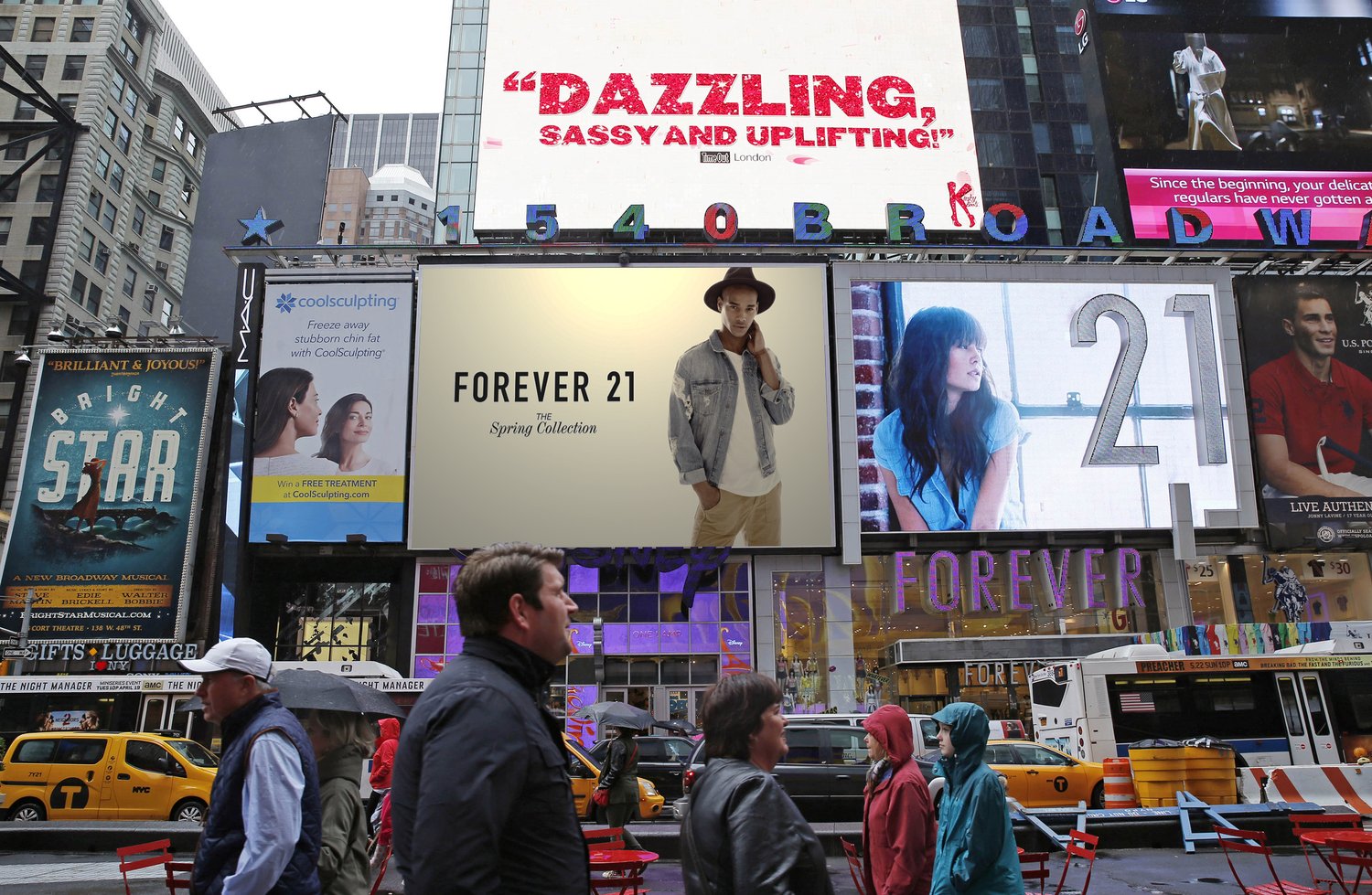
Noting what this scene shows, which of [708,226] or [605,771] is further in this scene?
[708,226]

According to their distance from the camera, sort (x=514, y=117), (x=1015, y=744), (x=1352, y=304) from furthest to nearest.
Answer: (x=514, y=117) → (x=1352, y=304) → (x=1015, y=744)

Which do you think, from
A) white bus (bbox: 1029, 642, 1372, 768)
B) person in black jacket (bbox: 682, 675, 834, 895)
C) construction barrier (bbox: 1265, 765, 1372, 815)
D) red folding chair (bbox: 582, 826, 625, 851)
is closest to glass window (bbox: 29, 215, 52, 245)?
white bus (bbox: 1029, 642, 1372, 768)

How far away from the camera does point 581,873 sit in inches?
114

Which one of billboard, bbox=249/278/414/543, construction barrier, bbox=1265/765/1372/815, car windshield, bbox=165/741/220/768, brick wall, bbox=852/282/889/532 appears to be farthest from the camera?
brick wall, bbox=852/282/889/532

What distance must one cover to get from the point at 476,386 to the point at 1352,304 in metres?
30.3

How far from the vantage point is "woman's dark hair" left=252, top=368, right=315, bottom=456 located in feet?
111

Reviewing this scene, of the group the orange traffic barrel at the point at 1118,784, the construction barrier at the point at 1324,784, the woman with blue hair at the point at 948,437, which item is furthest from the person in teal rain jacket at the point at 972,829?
the woman with blue hair at the point at 948,437

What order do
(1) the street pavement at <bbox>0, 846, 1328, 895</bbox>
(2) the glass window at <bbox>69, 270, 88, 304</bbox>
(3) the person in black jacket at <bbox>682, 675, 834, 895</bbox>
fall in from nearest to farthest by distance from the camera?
(3) the person in black jacket at <bbox>682, 675, 834, 895</bbox> < (1) the street pavement at <bbox>0, 846, 1328, 895</bbox> < (2) the glass window at <bbox>69, 270, 88, 304</bbox>

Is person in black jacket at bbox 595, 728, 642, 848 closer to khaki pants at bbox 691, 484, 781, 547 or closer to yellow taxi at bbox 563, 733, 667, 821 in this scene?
yellow taxi at bbox 563, 733, 667, 821

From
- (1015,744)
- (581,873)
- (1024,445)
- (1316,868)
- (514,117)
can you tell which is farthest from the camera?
(514,117)

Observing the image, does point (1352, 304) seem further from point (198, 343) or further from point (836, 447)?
point (198, 343)

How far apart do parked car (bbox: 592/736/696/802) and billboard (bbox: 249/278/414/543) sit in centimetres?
1489

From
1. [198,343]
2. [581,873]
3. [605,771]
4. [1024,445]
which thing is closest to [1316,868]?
[605,771]

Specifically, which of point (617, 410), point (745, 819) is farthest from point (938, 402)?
point (745, 819)
